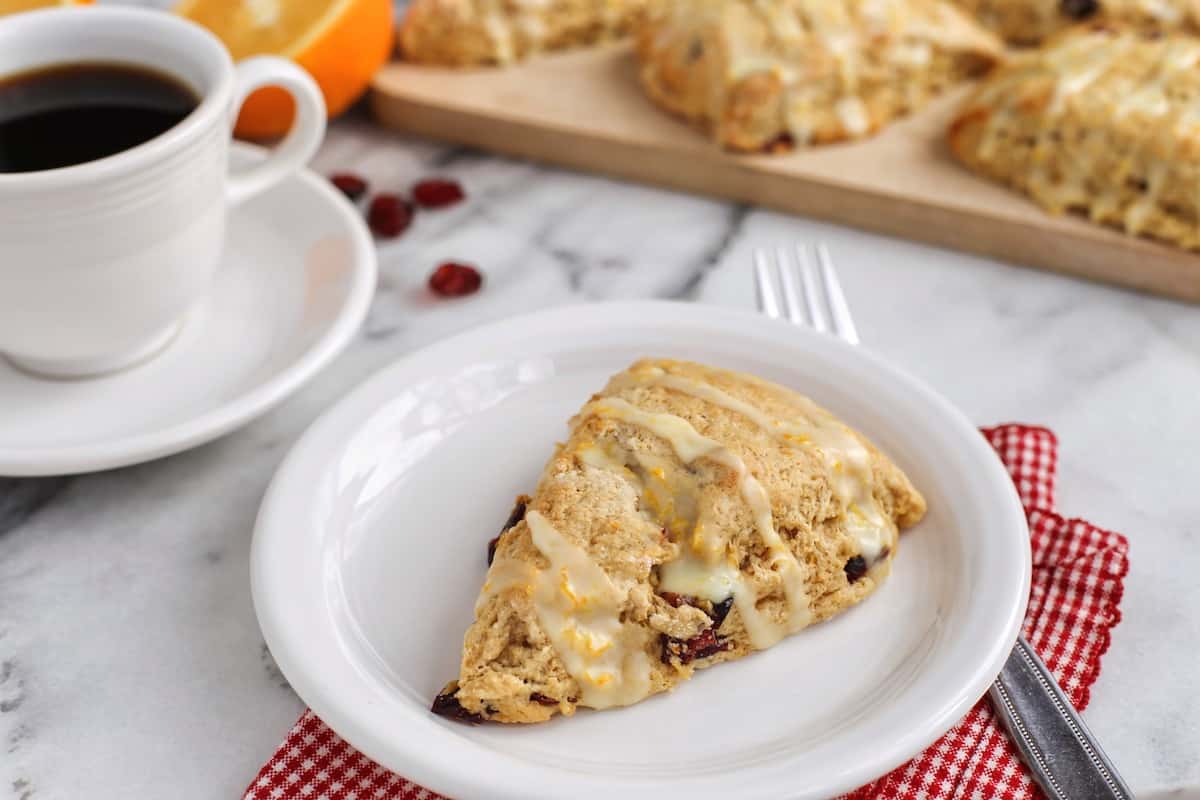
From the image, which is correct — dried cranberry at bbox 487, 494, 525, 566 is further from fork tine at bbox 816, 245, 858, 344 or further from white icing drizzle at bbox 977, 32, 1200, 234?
white icing drizzle at bbox 977, 32, 1200, 234

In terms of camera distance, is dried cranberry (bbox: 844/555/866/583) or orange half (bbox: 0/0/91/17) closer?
dried cranberry (bbox: 844/555/866/583)

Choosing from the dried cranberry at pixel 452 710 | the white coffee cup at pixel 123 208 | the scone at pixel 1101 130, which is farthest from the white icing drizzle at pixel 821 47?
the dried cranberry at pixel 452 710

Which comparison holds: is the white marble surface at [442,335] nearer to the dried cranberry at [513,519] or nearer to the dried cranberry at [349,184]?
the dried cranberry at [349,184]

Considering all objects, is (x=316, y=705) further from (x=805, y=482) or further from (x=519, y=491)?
Answer: (x=805, y=482)

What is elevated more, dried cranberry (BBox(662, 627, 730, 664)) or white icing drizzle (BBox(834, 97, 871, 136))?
white icing drizzle (BBox(834, 97, 871, 136))

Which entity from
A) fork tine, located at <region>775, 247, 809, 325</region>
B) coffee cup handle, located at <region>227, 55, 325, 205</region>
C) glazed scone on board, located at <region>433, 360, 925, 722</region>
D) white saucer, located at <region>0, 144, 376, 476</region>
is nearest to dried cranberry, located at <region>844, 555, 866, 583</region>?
glazed scone on board, located at <region>433, 360, 925, 722</region>

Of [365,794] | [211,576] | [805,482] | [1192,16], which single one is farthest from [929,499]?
[1192,16]

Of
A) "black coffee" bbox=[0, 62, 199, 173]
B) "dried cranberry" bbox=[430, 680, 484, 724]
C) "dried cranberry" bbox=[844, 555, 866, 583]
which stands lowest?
A: "dried cranberry" bbox=[430, 680, 484, 724]
